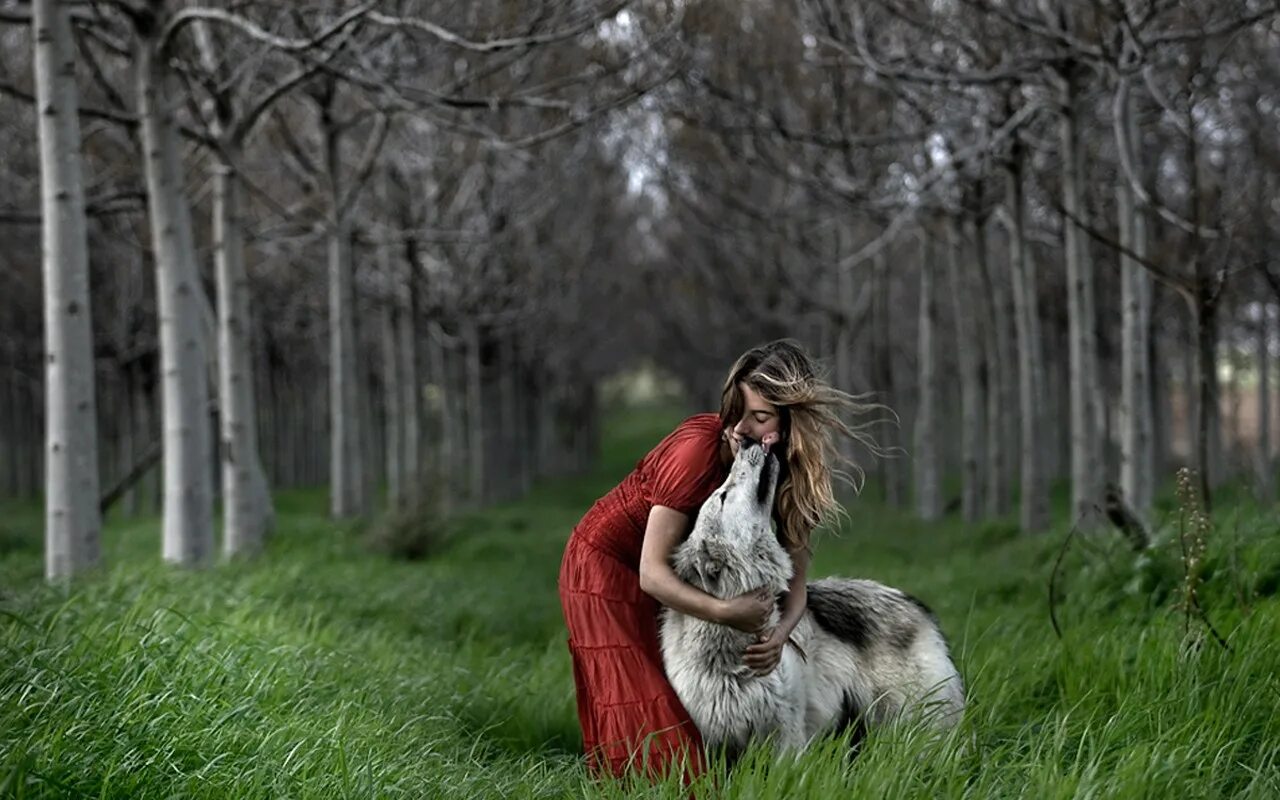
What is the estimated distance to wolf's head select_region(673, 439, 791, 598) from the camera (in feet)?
11.1

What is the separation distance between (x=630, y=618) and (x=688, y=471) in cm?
59

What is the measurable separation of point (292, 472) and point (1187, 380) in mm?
19941

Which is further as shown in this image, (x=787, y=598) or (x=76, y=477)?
(x=76, y=477)

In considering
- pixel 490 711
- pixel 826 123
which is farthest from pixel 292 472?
pixel 490 711

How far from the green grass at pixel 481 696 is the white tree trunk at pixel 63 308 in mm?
693

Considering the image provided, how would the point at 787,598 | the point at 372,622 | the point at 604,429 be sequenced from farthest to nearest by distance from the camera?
1. the point at 604,429
2. the point at 372,622
3. the point at 787,598

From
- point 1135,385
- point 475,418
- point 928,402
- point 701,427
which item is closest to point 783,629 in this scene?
point 701,427

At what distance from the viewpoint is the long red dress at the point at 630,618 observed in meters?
3.52

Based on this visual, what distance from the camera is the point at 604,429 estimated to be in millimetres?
56531

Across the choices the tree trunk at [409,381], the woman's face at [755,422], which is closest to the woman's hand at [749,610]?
the woman's face at [755,422]

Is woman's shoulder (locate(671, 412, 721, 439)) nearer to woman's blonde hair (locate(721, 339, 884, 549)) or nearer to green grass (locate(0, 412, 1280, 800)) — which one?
woman's blonde hair (locate(721, 339, 884, 549))

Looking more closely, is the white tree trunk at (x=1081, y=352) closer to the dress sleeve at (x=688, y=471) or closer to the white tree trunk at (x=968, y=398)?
the white tree trunk at (x=968, y=398)

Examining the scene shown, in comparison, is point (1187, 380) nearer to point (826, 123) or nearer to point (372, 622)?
point (826, 123)

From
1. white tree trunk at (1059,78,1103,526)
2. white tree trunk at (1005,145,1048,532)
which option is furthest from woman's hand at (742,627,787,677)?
white tree trunk at (1005,145,1048,532)
